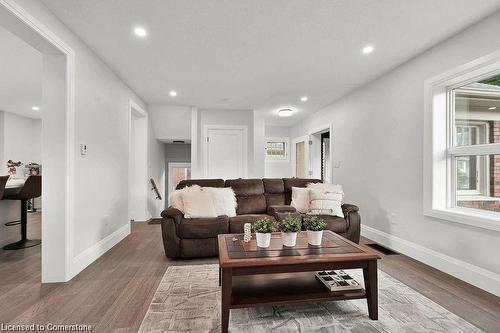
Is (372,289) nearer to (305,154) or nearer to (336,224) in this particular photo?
(336,224)

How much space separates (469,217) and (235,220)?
98.1 inches

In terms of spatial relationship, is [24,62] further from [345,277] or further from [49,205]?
[345,277]

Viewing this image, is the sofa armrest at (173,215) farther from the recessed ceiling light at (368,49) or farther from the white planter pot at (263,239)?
the recessed ceiling light at (368,49)

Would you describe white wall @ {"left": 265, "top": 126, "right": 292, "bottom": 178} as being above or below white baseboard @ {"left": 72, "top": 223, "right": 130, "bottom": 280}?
above

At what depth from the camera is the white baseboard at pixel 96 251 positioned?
265cm

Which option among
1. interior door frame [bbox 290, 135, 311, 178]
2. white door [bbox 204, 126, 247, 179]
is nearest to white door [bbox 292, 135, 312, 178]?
interior door frame [bbox 290, 135, 311, 178]

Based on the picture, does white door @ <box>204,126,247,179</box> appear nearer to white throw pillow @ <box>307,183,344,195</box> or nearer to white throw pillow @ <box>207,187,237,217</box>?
white throw pillow @ <box>207,187,237,217</box>

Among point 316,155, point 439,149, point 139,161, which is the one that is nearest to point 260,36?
point 439,149

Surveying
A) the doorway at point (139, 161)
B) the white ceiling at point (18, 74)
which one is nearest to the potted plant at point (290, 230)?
the white ceiling at point (18, 74)

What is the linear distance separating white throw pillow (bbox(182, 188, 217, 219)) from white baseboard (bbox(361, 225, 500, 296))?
2498 millimetres

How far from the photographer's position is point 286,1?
2119 mm

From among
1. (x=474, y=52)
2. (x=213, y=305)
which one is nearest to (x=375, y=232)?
(x=474, y=52)

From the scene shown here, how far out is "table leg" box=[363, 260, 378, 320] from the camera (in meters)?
1.81

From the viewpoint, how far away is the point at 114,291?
2.28 m
